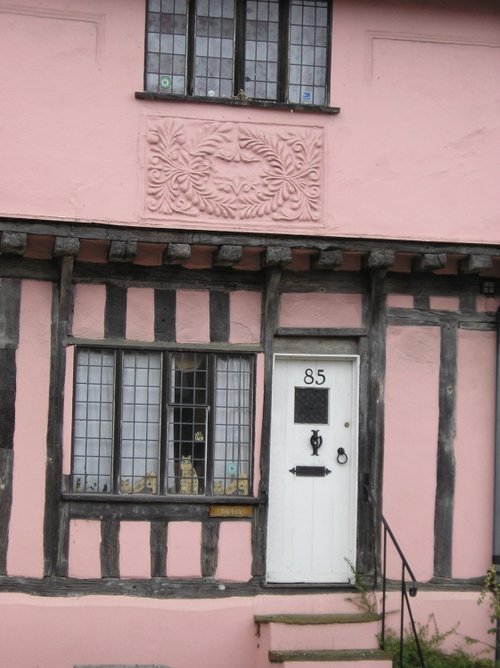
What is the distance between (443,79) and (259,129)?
174cm

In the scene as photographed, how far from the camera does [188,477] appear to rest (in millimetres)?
11297

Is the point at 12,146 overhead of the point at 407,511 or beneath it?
overhead

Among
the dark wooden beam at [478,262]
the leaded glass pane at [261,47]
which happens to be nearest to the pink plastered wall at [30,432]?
the leaded glass pane at [261,47]

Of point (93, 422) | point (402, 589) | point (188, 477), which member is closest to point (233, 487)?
point (188, 477)

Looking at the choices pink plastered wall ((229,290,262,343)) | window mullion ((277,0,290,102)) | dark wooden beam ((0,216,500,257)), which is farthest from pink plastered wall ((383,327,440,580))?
window mullion ((277,0,290,102))

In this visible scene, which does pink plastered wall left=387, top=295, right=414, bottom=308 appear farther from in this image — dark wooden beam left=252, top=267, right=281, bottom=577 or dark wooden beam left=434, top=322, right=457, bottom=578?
dark wooden beam left=252, top=267, right=281, bottom=577

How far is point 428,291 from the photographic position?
38.2 ft

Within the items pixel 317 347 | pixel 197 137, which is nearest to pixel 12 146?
pixel 197 137

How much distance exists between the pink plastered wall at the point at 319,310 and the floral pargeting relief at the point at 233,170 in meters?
0.77

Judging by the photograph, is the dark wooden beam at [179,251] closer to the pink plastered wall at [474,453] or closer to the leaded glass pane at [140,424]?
the leaded glass pane at [140,424]

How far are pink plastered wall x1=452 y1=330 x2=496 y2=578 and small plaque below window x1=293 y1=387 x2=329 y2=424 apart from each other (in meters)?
1.23

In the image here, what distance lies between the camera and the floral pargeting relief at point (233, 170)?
10938 mm

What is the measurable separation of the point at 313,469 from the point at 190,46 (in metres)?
3.94

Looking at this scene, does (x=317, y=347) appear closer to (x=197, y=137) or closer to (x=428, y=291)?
(x=428, y=291)
